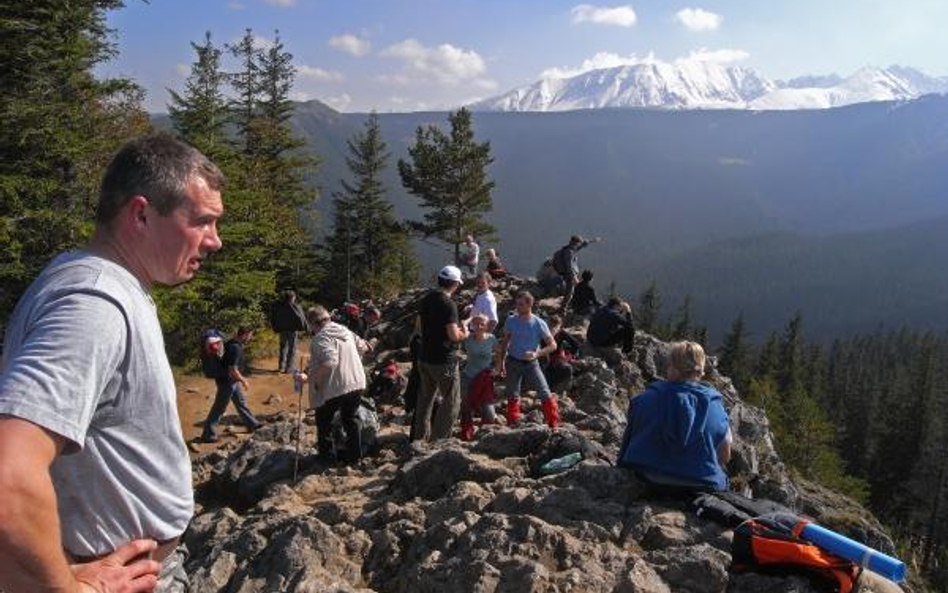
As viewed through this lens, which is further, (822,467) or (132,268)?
(822,467)

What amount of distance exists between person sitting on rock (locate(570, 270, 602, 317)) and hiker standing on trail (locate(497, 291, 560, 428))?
8.13 metres

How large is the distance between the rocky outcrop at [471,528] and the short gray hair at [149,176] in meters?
3.48

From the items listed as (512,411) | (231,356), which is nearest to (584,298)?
(512,411)

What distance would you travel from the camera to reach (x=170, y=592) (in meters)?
2.51

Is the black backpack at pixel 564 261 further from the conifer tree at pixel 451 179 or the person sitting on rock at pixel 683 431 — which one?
the conifer tree at pixel 451 179

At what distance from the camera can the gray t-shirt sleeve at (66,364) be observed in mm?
1519

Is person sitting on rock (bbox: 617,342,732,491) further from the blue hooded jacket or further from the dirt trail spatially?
the dirt trail

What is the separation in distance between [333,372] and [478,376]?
2.24 metres

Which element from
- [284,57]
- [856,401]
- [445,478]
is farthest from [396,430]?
[856,401]

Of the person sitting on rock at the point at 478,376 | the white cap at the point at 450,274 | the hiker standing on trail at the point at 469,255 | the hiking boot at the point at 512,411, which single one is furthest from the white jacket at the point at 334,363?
the hiker standing on trail at the point at 469,255

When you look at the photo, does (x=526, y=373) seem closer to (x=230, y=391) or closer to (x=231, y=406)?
(x=230, y=391)

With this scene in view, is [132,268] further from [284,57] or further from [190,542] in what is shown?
[284,57]

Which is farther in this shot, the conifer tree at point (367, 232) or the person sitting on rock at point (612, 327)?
the conifer tree at point (367, 232)

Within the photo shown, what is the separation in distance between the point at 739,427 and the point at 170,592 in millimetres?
14472
